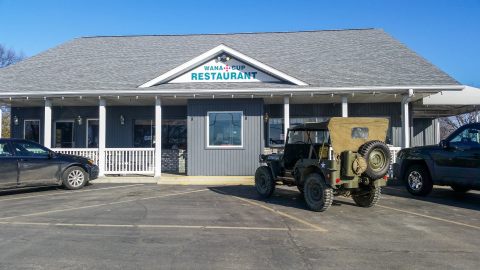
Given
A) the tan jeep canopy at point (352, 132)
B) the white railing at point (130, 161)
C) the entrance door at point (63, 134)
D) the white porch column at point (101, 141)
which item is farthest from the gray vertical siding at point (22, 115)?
the tan jeep canopy at point (352, 132)

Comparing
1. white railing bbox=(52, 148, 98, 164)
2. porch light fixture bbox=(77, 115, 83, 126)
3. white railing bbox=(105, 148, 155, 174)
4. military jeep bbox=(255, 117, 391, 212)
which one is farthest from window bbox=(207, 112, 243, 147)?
porch light fixture bbox=(77, 115, 83, 126)

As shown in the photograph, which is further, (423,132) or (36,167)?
(423,132)

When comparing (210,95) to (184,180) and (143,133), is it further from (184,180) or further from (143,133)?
(143,133)

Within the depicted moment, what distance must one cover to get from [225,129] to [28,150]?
6543 millimetres

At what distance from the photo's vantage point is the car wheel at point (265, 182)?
10227mm

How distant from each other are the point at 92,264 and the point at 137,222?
2.45 meters

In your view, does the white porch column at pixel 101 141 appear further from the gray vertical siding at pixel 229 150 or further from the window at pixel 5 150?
the window at pixel 5 150

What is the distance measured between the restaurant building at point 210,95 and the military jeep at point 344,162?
5160 mm

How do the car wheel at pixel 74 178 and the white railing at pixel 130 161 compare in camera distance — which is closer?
the car wheel at pixel 74 178

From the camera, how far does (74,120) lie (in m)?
18.3

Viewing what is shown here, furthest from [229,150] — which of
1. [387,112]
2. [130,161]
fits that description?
[387,112]

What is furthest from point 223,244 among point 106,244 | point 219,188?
point 219,188

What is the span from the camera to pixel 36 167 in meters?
11.4

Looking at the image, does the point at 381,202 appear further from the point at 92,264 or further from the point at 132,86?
the point at 132,86
